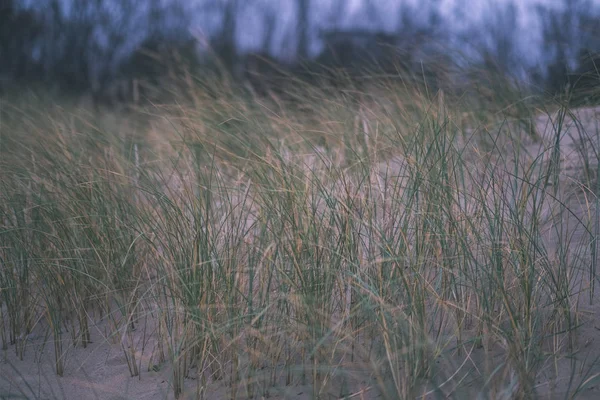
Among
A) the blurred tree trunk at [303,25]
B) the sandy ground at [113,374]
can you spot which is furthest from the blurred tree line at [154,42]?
the sandy ground at [113,374]

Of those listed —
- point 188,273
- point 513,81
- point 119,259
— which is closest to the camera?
point 188,273

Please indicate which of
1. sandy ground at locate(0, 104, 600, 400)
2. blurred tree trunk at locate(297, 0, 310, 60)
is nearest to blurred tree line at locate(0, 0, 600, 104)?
blurred tree trunk at locate(297, 0, 310, 60)

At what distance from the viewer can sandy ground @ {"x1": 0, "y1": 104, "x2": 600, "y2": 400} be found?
4.81ft

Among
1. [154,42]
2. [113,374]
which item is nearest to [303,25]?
[154,42]

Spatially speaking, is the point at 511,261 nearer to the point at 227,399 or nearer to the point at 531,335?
the point at 531,335

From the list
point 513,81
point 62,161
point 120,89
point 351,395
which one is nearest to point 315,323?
point 351,395

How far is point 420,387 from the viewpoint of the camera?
1.48 metres

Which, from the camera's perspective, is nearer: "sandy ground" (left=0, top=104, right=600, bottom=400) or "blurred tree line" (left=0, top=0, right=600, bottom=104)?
"sandy ground" (left=0, top=104, right=600, bottom=400)

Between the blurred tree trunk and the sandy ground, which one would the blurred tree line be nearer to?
the blurred tree trunk

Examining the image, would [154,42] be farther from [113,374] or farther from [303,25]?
[113,374]

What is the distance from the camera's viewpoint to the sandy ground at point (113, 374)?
57.7 inches

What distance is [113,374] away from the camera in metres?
1.85

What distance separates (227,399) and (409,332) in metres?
0.55

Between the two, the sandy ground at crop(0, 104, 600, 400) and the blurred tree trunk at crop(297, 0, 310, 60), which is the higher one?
the blurred tree trunk at crop(297, 0, 310, 60)
